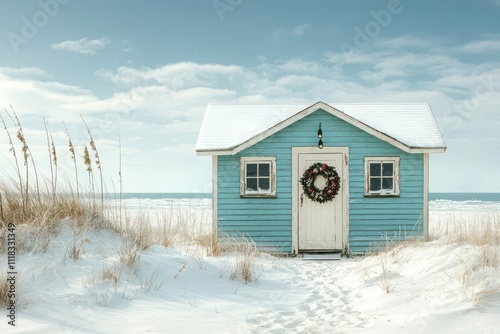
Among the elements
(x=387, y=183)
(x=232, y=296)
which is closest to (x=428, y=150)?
(x=387, y=183)

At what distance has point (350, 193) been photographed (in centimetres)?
1077

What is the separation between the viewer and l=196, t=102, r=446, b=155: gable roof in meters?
10.5

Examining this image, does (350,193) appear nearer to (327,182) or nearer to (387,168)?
(327,182)

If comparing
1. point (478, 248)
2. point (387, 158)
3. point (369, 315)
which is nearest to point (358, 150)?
point (387, 158)

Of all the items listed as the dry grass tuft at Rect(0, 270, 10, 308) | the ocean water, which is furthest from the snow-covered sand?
the ocean water

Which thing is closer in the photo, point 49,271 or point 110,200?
point 49,271

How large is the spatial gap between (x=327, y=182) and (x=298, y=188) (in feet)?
2.20

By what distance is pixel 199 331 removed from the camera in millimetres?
4609

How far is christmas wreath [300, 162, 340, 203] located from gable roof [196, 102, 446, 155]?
1.17 metres

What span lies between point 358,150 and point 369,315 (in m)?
6.06

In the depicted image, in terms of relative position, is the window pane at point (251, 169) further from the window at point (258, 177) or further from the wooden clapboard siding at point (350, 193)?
the wooden clapboard siding at point (350, 193)

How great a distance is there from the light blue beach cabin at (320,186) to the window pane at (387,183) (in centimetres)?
4

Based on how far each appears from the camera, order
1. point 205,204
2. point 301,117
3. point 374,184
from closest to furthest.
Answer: point 301,117, point 374,184, point 205,204

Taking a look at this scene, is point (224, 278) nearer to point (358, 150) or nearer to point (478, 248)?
point (478, 248)
